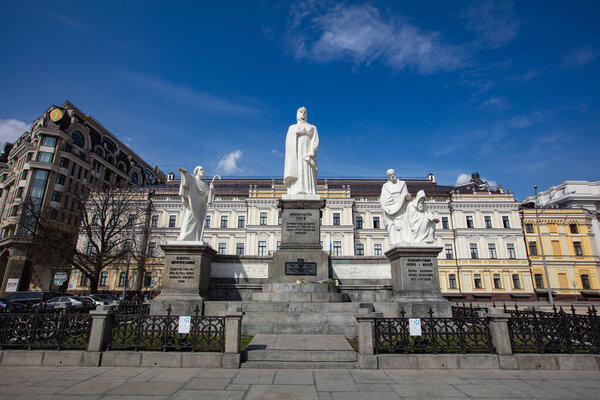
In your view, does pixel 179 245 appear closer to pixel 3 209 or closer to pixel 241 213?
pixel 241 213

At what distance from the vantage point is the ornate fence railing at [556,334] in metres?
6.82

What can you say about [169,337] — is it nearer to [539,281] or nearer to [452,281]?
[452,281]

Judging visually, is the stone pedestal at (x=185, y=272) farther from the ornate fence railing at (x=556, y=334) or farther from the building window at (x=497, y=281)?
the building window at (x=497, y=281)

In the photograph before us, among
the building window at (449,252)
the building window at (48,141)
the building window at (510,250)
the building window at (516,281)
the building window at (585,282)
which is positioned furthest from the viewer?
the building window at (449,252)

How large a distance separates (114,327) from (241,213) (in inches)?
1651

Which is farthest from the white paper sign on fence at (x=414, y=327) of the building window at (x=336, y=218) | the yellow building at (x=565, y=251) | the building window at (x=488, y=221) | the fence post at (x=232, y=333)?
the yellow building at (x=565, y=251)

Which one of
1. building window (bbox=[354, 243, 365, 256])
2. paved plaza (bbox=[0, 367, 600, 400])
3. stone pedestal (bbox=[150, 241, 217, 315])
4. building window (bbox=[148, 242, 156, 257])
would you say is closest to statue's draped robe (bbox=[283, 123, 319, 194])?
stone pedestal (bbox=[150, 241, 217, 315])

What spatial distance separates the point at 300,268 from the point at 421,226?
14.4ft

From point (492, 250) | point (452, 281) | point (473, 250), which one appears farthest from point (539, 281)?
point (452, 281)

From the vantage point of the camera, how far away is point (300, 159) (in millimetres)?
13273

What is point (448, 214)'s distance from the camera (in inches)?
1906

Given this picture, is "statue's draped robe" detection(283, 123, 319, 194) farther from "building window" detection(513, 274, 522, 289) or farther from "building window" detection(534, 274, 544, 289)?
"building window" detection(534, 274, 544, 289)

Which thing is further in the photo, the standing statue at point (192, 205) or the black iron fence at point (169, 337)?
the standing statue at point (192, 205)

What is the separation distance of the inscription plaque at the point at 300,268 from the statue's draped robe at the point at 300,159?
2797mm
